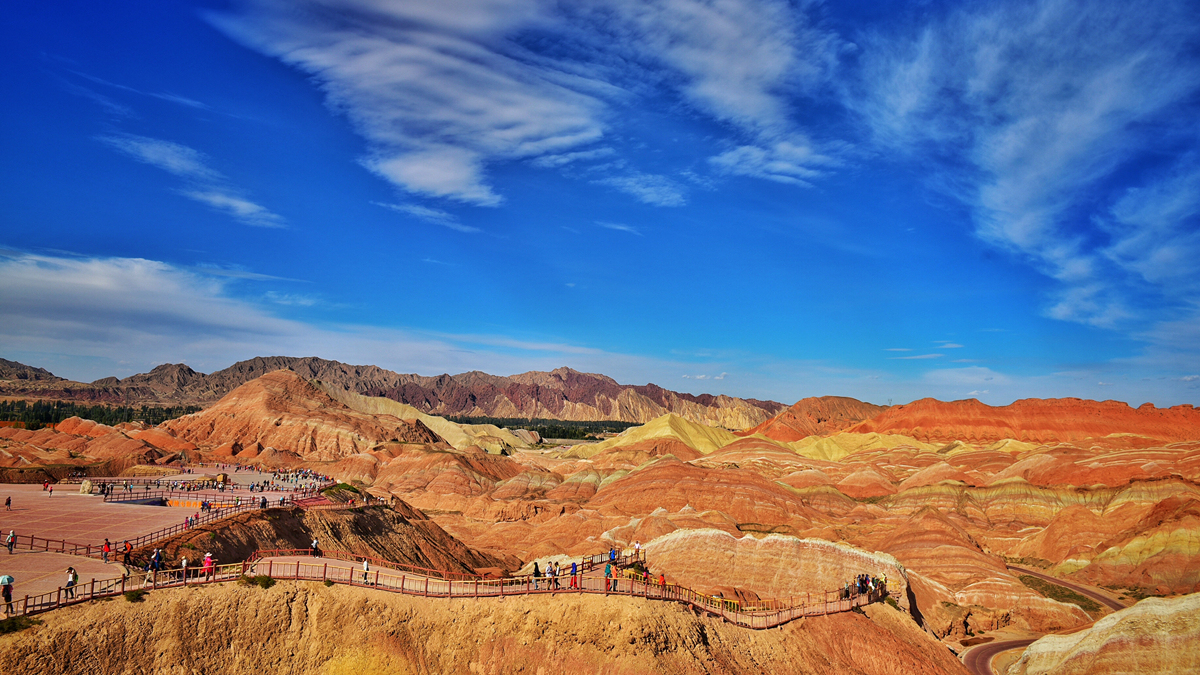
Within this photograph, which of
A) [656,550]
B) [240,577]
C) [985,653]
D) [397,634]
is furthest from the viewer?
[656,550]

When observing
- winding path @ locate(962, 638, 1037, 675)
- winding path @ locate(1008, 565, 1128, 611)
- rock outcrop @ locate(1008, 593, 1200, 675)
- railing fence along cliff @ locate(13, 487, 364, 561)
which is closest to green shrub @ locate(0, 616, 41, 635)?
railing fence along cliff @ locate(13, 487, 364, 561)

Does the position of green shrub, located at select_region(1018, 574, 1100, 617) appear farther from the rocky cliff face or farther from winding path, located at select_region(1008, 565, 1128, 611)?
the rocky cliff face

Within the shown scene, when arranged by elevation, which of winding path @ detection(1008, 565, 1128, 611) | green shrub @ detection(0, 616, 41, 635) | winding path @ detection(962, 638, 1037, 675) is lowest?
winding path @ detection(962, 638, 1037, 675)

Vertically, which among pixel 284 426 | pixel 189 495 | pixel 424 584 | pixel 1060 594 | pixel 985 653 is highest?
pixel 284 426

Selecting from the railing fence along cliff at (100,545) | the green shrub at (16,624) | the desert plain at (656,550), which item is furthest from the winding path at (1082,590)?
the green shrub at (16,624)

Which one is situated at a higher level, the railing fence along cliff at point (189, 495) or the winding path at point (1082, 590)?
the railing fence along cliff at point (189, 495)

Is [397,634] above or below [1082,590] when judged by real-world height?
above

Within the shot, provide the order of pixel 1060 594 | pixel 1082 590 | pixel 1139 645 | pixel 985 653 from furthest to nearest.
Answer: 1. pixel 1082 590
2. pixel 1060 594
3. pixel 985 653
4. pixel 1139 645

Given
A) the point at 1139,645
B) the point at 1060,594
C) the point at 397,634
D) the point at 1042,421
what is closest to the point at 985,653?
the point at 1139,645

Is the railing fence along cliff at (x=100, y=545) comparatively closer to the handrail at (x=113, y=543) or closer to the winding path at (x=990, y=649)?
the handrail at (x=113, y=543)

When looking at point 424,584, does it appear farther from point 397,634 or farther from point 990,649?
point 990,649
